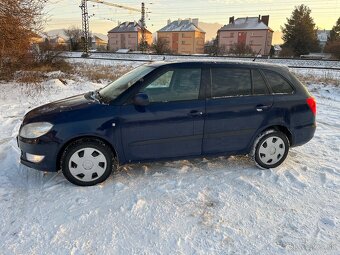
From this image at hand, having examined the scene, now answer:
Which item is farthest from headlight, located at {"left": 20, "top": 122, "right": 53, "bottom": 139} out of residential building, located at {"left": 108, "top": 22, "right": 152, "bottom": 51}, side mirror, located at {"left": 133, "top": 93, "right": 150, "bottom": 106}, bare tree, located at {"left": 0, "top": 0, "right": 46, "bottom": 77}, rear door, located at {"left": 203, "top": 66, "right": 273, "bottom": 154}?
residential building, located at {"left": 108, "top": 22, "right": 152, "bottom": 51}

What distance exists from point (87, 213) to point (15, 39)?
933cm

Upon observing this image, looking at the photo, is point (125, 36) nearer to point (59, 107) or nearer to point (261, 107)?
point (59, 107)

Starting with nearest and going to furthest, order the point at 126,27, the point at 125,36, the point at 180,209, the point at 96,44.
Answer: the point at 180,209 < the point at 125,36 < the point at 126,27 < the point at 96,44

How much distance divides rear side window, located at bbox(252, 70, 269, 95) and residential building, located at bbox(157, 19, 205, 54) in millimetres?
73482

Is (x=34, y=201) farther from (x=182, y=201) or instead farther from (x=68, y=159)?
(x=182, y=201)

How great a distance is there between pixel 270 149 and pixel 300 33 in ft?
170

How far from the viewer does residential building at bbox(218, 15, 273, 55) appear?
65.2 meters

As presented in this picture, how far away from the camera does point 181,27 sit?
7844cm

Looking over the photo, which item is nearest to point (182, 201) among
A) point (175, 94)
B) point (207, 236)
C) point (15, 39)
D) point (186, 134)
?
point (207, 236)

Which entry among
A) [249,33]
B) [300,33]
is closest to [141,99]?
[300,33]

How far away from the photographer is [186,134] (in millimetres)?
4199

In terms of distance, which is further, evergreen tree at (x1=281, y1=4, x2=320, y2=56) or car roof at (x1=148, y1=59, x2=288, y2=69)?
evergreen tree at (x1=281, y1=4, x2=320, y2=56)

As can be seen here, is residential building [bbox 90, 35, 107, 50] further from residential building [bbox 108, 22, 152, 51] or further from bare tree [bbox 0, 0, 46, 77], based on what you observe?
bare tree [bbox 0, 0, 46, 77]

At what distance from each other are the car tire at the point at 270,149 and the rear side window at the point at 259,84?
645 mm
